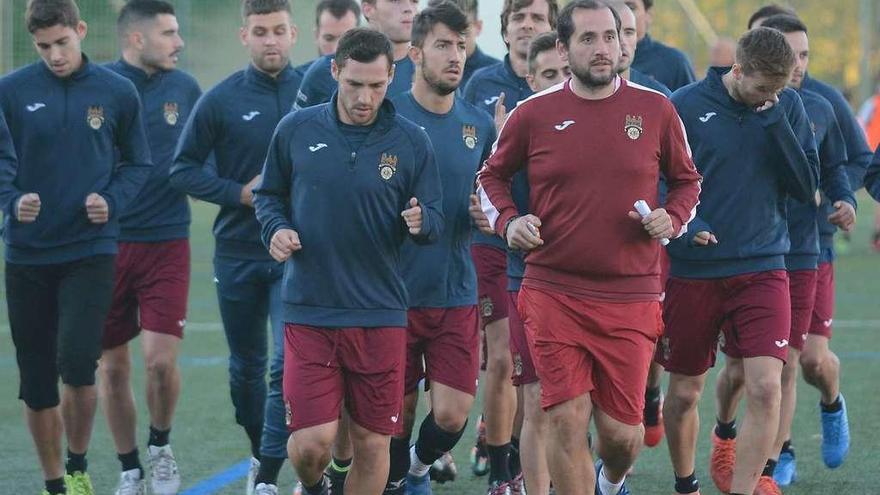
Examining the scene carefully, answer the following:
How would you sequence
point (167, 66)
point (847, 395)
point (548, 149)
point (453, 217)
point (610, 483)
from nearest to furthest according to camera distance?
1. point (548, 149)
2. point (610, 483)
3. point (453, 217)
4. point (167, 66)
5. point (847, 395)

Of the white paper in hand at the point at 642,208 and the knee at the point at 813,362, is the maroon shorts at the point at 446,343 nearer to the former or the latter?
the white paper in hand at the point at 642,208

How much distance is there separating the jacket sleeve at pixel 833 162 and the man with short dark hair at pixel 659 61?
1248 mm

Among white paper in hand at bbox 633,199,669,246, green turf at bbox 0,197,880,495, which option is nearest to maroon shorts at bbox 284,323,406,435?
white paper in hand at bbox 633,199,669,246

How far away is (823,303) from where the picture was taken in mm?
8688

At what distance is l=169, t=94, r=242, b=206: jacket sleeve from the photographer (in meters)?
7.80

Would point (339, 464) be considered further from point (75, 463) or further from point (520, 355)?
point (75, 463)

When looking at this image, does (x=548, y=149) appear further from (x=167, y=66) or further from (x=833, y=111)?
(x=167, y=66)

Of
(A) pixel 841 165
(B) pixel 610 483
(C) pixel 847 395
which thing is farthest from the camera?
(C) pixel 847 395

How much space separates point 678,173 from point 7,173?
308cm

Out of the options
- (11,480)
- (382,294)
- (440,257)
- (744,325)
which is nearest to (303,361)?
(382,294)

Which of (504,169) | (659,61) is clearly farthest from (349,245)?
(659,61)

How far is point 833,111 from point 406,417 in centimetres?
268

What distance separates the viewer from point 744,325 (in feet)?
23.7

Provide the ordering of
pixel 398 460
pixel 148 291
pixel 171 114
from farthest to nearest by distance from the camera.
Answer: pixel 171 114
pixel 148 291
pixel 398 460
